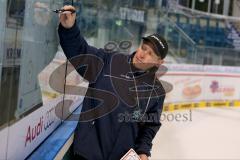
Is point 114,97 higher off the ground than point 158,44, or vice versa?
point 158,44

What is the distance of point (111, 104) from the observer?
1772 mm

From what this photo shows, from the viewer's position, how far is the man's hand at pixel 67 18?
1.58 meters

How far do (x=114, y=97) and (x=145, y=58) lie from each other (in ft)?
0.59

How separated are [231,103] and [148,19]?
1712 mm

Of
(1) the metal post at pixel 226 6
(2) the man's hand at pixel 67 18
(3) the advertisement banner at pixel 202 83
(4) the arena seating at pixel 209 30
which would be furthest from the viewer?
(1) the metal post at pixel 226 6

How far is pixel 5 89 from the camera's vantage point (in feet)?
3.65

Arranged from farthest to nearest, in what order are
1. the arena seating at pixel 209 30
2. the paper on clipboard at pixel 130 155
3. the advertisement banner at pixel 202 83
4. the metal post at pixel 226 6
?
the metal post at pixel 226 6 < the arena seating at pixel 209 30 < the advertisement banner at pixel 202 83 < the paper on clipboard at pixel 130 155

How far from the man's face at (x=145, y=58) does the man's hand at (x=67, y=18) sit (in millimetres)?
294

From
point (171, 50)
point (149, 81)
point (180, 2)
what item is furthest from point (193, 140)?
point (180, 2)

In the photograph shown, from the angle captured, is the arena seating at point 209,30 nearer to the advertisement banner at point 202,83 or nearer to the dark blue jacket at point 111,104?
the advertisement banner at point 202,83

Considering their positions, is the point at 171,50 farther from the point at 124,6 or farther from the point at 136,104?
the point at 136,104

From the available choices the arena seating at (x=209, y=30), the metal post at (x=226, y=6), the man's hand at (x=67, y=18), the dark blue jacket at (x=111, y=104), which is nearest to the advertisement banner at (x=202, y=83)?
the arena seating at (x=209, y=30)

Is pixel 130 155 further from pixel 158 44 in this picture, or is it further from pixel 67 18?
pixel 67 18

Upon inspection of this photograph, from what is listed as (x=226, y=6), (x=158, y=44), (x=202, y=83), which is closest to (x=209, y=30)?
(x=202, y=83)
